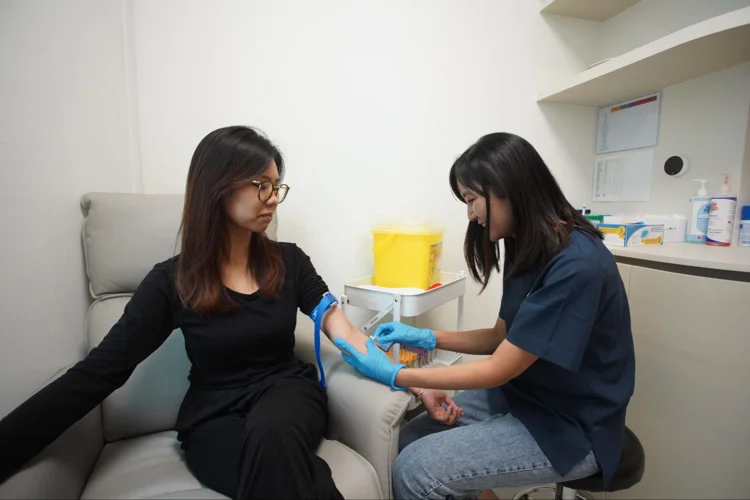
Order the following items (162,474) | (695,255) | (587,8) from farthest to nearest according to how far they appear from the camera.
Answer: (587,8), (695,255), (162,474)

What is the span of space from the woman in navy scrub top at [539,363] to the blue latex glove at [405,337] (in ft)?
0.54

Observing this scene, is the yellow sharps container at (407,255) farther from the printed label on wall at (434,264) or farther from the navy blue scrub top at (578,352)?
the navy blue scrub top at (578,352)

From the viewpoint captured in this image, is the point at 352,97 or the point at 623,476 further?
the point at 352,97

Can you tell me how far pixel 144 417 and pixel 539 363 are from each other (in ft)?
3.59

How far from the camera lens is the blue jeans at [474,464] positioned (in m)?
0.85

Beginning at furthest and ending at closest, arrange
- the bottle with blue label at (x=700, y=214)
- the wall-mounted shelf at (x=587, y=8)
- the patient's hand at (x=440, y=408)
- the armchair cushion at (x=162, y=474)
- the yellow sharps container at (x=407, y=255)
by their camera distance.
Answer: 1. the wall-mounted shelf at (x=587, y=8)
2. the bottle with blue label at (x=700, y=214)
3. the yellow sharps container at (x=407, y=255)
4. the patient's hand at (x=440, y=408)
5. the armchair cushion at (x=162, y=474)

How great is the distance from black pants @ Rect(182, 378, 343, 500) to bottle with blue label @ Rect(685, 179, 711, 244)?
5.21 feet

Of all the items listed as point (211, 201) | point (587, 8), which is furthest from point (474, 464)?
point (587, 8)

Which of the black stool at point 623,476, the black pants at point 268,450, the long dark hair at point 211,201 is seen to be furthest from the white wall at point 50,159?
the black stool at point 623,476

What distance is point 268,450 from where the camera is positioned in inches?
29.7

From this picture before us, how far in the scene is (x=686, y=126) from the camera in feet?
5.05

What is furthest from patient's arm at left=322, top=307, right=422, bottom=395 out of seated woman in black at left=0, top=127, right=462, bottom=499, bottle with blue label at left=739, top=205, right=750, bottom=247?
bottle with blue label at left=739, top=205, right=750, bottom=247

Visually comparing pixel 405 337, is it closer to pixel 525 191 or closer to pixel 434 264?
pixel 434 264

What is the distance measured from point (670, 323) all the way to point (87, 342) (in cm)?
185
